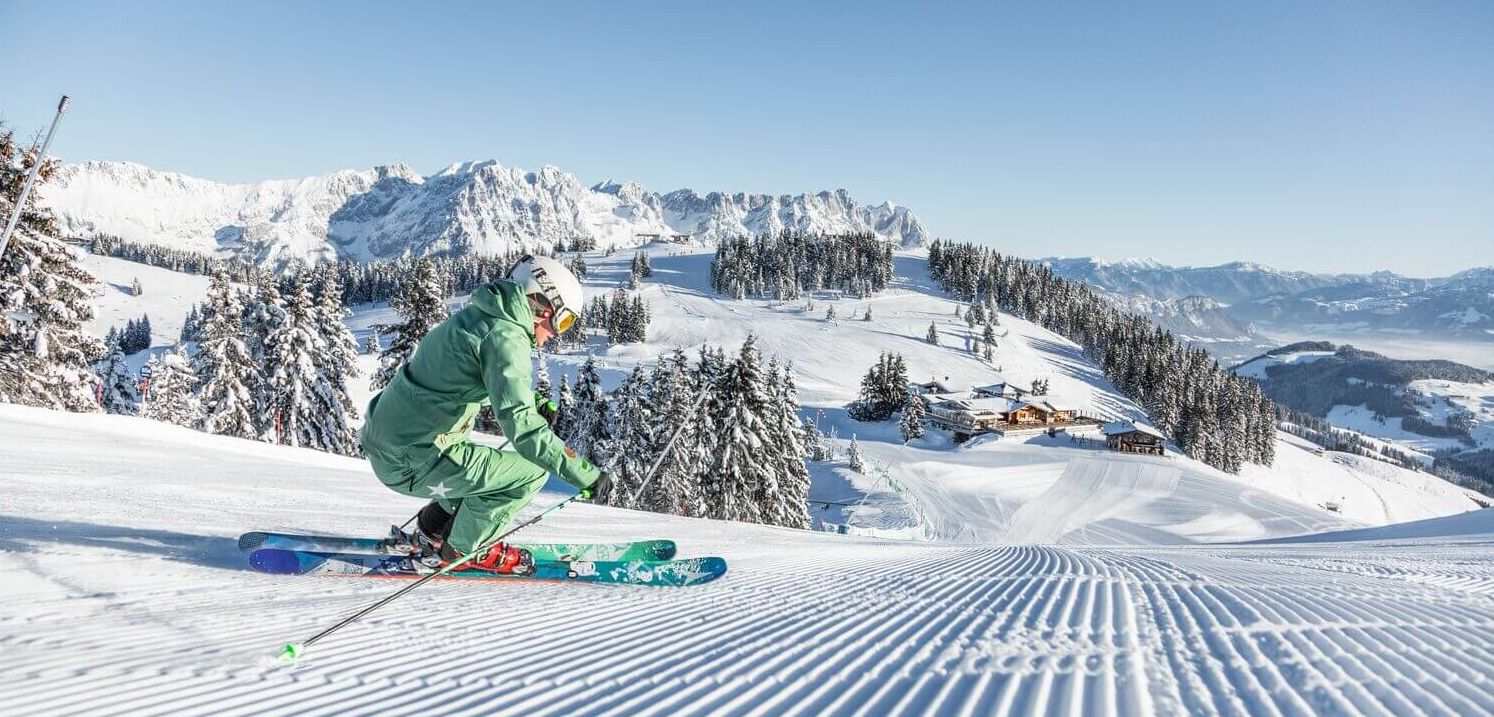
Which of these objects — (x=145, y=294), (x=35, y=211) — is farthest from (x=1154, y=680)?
(x=145, y=294)

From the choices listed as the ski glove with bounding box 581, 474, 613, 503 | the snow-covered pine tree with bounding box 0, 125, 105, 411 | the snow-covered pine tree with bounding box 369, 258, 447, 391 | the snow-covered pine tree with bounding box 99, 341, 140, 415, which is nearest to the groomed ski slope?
the ski glove with bounding box 581, 474, 613, 503

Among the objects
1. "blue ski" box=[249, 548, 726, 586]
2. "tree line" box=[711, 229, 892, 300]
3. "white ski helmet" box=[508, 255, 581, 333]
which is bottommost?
"blue ski" box=[249, 548, 726, 586]

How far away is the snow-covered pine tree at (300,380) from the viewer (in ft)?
89.6

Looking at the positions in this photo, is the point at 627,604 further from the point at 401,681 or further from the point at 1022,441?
the point at 1022,441

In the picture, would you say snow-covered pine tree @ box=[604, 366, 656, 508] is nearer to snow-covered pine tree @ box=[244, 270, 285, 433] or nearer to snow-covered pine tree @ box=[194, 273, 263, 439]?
snow-covered pine tree @ box=[244, 270, 285, 433]

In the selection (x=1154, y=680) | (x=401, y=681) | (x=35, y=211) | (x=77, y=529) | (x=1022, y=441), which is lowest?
(x=1022, y=441)

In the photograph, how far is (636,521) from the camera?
412 inches

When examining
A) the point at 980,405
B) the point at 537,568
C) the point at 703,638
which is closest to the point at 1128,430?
the point at 980,405

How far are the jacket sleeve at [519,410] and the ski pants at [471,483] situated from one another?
690 millimetres

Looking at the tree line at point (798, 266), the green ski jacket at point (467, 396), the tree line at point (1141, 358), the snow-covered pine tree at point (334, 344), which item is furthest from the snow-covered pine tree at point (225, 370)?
the tree line at point (798, 266)

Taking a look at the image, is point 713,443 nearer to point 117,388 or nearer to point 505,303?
point 505,303

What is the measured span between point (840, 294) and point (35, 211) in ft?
409

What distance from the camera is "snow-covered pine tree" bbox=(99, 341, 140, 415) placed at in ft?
166

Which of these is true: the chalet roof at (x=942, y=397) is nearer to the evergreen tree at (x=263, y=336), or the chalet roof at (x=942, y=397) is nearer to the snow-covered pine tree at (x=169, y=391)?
the evergreen tree at (x=263, y=336)
